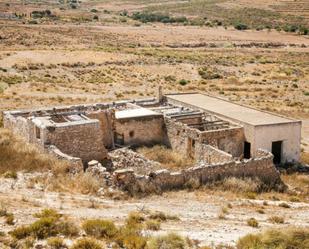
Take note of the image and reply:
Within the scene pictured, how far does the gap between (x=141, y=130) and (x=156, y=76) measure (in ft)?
107

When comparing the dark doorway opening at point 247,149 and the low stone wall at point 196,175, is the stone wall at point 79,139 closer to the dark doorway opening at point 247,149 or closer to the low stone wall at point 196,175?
the low stone wall at point 196,175

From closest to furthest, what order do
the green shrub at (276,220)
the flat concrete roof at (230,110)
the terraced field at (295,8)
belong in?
the green shrub at (276,220)
the flat concrete roof at (230,110)
the terraced field at (295,8)

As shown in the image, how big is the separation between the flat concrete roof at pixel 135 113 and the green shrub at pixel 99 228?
13.4 m

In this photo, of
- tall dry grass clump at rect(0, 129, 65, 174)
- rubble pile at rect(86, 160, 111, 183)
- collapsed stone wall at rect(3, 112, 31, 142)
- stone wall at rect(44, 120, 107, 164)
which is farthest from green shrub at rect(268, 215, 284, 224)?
collapsed stone wall at rect(3, 112, 31, 142)

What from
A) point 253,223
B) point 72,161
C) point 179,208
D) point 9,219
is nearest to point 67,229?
point 9,219

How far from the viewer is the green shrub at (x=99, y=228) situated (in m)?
13.0

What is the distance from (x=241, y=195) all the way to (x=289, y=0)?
14562 centimetres

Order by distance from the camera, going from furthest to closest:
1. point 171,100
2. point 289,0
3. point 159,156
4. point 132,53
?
point 289,0
point 132,53
point 171,100
point 159,156

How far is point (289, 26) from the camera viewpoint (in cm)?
11962

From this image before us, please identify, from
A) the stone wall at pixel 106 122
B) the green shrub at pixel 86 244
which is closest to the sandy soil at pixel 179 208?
the green shrub at pixel 86 244

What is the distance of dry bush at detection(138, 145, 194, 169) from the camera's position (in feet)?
78.6

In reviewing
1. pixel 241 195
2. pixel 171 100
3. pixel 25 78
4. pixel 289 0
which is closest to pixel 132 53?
pixel 25 78

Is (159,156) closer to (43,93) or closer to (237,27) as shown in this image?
(43,93)

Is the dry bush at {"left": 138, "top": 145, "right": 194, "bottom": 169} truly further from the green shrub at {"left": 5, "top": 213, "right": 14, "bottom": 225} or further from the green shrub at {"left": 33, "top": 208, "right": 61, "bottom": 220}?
the green shrub at {"left": 5, "top": 213, "right": 14, "bottom": 225}
